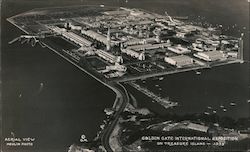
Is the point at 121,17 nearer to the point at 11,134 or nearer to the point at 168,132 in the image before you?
the point at 168,132

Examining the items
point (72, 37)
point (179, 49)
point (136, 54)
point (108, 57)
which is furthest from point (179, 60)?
point (72, 37)

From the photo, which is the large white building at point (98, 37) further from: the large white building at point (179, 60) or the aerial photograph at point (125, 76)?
the large white building at point (179, 60)

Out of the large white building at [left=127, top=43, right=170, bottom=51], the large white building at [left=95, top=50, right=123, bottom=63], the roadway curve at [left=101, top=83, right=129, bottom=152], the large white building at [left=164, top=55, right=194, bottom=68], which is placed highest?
the large white building at [left=127, top=43, right=170, bottom=51]

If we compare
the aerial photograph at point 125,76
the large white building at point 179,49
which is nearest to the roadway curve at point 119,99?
Result: the aerial photograph at point 125,76

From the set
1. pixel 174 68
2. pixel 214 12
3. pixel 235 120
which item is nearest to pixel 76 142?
pixel 174 68

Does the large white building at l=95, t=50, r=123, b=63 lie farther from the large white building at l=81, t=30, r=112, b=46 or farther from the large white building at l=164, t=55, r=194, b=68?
the large white building at l=164, t=55, r=194, b=68

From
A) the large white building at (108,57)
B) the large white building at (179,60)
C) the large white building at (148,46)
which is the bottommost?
the large white building at (179,60)


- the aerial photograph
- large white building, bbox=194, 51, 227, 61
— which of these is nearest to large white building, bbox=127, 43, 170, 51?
the aerial photograph

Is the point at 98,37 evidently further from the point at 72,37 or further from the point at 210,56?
the point at 210,56

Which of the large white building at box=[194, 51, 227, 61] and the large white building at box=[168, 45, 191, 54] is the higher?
the large white building at box=[168, 45, 191, 54]

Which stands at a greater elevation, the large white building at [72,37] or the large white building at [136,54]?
the large white building at [72,37]
